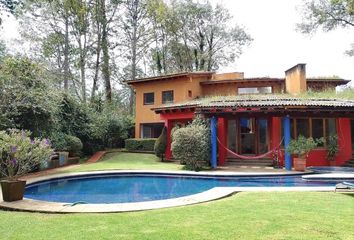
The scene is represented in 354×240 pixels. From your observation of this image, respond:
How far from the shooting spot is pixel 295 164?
16469 mm

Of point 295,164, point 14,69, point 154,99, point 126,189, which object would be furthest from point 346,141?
point 14,69

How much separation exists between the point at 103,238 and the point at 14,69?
13.9 meters

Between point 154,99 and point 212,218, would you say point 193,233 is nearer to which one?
point 212,218

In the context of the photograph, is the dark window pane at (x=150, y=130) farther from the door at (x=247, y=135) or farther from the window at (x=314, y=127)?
the window at (x=314, y=127)

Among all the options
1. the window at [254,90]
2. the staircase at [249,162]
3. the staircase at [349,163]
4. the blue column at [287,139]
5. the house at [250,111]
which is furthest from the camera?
the window at [254,90]

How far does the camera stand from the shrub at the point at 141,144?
84.5 ft

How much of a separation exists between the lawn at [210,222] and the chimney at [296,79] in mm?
15508

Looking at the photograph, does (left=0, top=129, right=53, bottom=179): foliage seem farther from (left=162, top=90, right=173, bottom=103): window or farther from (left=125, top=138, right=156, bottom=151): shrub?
(left=162, top=90, right=173, bottom=103): window

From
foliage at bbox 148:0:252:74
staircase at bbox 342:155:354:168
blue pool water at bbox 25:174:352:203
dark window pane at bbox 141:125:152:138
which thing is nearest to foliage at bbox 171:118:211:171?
blue pool water at bbox 25:174:352:203

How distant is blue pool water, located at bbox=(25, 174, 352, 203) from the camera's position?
37.6 ft

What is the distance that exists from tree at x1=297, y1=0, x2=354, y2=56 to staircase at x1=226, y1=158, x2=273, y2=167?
61.0ft

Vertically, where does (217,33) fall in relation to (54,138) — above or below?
above

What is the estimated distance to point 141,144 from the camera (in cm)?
2606

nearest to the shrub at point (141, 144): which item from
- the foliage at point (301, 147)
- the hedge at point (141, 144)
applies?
the hedge at point (141, 144)
